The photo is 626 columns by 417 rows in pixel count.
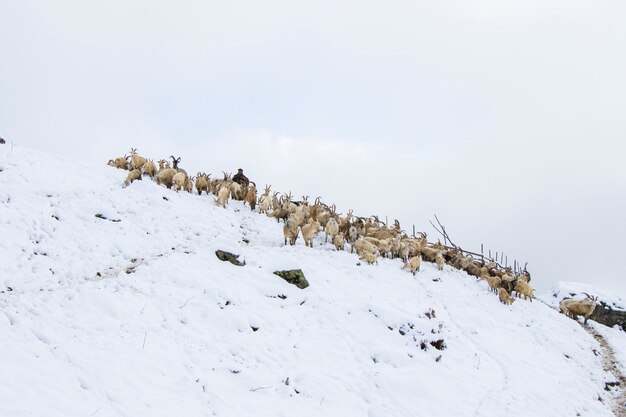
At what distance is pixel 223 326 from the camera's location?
12.1 m

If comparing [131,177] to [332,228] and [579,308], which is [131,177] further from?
[579,308]

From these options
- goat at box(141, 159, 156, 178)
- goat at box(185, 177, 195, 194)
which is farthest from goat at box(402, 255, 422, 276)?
goat at box(141, 159, 156, 178)

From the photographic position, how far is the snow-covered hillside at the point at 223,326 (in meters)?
9.18

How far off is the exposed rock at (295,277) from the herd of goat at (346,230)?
4105 mm

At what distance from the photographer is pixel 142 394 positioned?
8766 millimetres

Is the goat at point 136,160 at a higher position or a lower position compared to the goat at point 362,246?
higher

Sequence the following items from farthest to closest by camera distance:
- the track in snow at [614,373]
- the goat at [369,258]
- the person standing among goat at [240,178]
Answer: the person standing among goat at [240,178] < the goat at [369,258] < the track in snow at [614,373]

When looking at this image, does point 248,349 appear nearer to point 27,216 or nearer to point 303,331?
point 303,331

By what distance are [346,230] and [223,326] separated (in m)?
11.5

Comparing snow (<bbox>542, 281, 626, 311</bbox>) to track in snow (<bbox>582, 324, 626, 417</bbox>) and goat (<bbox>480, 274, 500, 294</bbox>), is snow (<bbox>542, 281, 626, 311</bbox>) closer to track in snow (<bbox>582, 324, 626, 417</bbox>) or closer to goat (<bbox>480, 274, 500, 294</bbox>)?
track in snow (<bbox>582, 324, 626, 417</bbox>)

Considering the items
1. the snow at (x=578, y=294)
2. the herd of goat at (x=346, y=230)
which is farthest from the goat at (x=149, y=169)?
the snow at (x=578, y=294)

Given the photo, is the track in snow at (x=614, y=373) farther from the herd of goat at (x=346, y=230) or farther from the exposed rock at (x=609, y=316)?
the exposed rock at (x=609, y=316)

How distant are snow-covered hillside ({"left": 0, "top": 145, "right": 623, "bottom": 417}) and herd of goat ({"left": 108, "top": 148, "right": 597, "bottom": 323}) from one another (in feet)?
2.48

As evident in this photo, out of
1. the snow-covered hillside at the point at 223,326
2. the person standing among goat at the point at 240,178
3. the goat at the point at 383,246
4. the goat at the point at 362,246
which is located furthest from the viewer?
the person standing among goat at the point at 240,178
